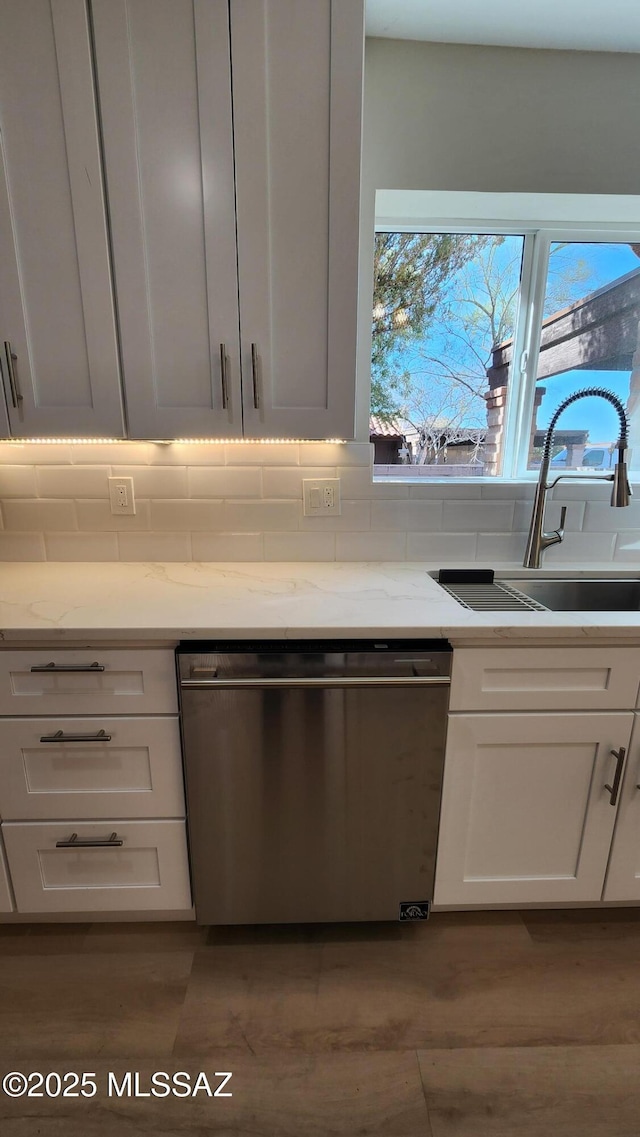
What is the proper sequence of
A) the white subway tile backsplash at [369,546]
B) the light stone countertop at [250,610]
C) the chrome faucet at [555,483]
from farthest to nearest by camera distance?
the white subway tile backsplash at [369,546] < the chrome faucet at [555,483] < the light stone countertop at [250,610]

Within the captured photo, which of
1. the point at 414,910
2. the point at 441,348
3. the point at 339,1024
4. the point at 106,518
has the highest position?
the point at 441,348

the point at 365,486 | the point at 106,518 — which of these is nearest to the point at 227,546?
the point at 106,518

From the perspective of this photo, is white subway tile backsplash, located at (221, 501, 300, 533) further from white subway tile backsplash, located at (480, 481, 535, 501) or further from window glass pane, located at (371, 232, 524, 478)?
white subway tile backsplash, located at (480, 481, 535, 501)

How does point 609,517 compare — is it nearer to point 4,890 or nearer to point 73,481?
point 73,481

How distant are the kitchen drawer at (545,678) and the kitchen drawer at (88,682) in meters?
0.72

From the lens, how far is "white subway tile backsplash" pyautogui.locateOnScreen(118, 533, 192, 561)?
1.68 meters

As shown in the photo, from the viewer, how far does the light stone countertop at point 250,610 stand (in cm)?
113

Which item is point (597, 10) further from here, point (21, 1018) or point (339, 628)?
point (21, 1018)

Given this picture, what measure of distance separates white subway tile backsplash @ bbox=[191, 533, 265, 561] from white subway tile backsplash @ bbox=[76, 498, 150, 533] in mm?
184

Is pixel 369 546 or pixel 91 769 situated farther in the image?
pixel 369 546

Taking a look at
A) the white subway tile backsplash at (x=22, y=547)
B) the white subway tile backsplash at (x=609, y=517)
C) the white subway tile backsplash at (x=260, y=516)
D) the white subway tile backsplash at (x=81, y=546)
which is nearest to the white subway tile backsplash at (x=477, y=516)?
the white subway tile backsplash at (x=609, y=517)

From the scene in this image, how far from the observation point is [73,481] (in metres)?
1.63

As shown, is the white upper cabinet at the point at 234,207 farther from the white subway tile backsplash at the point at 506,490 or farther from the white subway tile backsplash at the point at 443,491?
the white subway tile backsplash at the point at 506,490

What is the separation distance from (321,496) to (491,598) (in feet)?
2.14
